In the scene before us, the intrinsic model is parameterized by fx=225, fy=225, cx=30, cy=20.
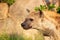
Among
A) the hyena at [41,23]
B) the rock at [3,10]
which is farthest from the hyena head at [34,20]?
the rock at [3,10]

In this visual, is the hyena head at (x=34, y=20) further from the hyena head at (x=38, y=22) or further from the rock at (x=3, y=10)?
the rock at (x=3, y=10)

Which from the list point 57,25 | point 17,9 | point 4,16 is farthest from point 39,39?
point 17,9

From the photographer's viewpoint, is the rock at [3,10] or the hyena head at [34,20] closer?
the hyena head at [34,20]

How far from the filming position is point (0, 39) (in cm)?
638

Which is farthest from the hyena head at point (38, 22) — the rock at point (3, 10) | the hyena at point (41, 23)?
the rock at point (3, 10)

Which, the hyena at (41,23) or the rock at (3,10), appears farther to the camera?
the rock at (3,10)

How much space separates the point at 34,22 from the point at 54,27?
57cm

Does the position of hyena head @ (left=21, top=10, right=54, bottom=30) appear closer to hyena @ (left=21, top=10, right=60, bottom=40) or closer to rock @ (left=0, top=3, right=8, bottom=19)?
hyena @ (left=21, top=10, right=60, bottom=40)

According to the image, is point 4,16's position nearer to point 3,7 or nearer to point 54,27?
point 3,7

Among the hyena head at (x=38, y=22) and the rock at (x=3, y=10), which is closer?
the hyena head at (x=38, y=22)

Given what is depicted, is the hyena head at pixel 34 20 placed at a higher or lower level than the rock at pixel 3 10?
higher

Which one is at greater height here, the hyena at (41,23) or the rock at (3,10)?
the hyena at (41,23)

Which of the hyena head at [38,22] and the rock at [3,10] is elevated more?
the hyena head at [38,22]

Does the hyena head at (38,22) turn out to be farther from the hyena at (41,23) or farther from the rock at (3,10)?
the rock at (3,10)
